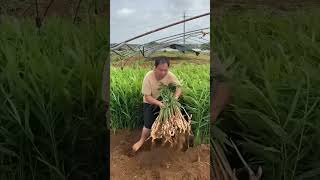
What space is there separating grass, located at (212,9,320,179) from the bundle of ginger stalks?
9 cm

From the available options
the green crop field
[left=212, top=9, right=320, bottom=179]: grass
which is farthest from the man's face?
[left=212, top=9, right=320, bottom=179]: grass

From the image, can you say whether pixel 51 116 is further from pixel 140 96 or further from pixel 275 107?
pixel 275 107

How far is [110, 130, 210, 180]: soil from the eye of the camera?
1337 millimetres

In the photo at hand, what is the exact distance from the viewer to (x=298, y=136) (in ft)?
4.22

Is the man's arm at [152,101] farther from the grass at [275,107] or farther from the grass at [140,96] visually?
the grass at [275,107]

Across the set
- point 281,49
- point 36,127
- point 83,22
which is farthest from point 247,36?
point 36,127

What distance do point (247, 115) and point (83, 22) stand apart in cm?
59

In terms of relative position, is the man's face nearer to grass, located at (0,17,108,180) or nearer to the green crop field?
the green crop field

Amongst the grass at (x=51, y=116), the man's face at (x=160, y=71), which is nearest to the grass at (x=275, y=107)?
the man's face at (x=160, y=71)

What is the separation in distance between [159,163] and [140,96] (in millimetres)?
166

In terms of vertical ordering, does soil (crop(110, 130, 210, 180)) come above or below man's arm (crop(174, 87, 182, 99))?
below

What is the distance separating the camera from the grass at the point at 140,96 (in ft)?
4.44

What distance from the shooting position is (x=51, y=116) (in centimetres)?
135

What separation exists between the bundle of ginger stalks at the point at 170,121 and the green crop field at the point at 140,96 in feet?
0.08
